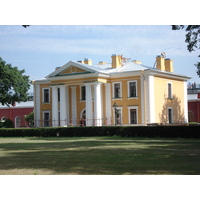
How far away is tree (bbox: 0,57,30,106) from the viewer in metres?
40.2

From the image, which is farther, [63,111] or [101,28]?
[63,111]

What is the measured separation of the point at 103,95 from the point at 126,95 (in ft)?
7.61

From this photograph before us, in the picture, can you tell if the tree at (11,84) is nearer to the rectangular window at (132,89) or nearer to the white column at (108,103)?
the white column at (108,103)

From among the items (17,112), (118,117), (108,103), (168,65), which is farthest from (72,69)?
(17,112)

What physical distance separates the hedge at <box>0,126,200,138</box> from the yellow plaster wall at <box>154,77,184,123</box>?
9218 millimetres

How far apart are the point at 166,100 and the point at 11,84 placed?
54.2ft

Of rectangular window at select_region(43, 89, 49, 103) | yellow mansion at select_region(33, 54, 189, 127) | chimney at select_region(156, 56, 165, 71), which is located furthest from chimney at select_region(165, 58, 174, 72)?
rectangular window at select_region(43, 89, 49, 103)

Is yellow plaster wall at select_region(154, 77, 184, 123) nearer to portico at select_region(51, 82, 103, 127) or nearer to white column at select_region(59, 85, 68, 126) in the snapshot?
portico at select_region(51, 82, 103, 127)

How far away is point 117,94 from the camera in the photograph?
36.2 m

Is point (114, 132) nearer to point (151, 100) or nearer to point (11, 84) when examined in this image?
point (151, 100)

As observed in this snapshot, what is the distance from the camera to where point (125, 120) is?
3544 centimetres

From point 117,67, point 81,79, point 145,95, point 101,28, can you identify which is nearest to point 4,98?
point 81,79

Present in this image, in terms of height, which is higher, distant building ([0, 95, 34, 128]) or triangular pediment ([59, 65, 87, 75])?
triangular pediment ([59, 65, 87, 75])
